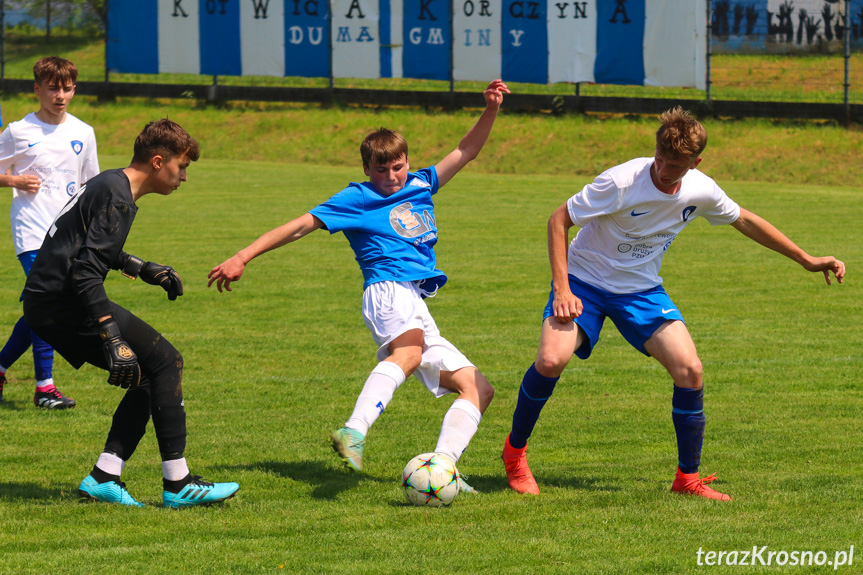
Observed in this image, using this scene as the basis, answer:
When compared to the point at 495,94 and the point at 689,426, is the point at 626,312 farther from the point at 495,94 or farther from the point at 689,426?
the point at 495,94

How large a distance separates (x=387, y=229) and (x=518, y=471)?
4.91 feet

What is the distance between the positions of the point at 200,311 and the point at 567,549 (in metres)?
7.38

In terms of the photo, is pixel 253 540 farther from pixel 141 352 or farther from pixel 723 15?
pixel 723 15

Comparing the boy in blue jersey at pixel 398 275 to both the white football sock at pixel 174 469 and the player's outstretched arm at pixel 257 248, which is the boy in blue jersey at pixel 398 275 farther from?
the white football sock at pixel 174 469

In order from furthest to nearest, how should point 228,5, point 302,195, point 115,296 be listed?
point 228,5 → point 302,195 → point 115,296

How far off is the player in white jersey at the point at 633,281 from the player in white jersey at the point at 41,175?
3773 mm

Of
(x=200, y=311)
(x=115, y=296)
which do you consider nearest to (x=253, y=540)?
(x=200, y=311)

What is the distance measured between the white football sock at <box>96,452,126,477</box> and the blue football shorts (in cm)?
231

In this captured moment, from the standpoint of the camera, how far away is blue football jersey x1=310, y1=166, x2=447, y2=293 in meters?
5.50

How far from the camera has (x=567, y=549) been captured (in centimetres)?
428

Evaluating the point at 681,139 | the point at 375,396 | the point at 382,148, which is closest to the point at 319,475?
the point at 375,396

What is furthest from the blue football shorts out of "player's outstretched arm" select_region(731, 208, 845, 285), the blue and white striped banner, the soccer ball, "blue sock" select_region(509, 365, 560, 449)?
the blue and white striped banner

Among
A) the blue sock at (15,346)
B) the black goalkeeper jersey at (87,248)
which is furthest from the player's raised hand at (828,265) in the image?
the blue sock at (15,346)

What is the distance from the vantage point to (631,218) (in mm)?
5309
